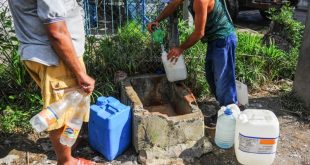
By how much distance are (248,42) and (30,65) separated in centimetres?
321

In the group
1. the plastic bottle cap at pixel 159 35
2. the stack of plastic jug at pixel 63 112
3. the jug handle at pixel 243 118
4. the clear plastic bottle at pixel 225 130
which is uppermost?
the plastic bottle cap at pixel 159 35

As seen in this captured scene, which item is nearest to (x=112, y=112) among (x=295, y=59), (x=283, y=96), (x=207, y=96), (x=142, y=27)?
(x=207, y=96)

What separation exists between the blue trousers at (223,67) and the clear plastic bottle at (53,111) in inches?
60.6

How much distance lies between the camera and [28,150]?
3.70 m

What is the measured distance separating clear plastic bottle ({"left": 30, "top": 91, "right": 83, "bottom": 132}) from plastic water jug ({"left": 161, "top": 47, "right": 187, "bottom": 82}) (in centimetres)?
127

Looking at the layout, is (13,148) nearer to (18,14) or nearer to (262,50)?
(18,14)

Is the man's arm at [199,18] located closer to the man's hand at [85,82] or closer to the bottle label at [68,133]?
the man's hand at [85,82]

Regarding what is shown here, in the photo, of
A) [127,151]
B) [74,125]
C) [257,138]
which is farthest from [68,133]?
[257,138]

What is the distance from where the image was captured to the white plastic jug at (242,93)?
444cm

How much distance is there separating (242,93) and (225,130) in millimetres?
939

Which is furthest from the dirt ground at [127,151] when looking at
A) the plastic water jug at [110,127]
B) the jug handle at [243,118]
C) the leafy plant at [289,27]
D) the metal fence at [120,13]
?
the metal fence at [120,13]

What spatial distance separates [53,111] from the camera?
2.84 metres

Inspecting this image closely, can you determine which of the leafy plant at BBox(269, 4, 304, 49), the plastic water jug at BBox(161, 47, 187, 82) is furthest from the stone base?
the leafy plant at BBox(269, 4, 304, 49)

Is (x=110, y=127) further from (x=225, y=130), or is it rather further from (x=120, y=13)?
(x=120, y=13)
